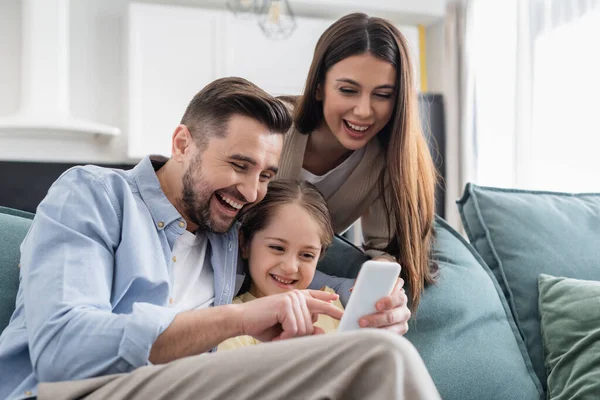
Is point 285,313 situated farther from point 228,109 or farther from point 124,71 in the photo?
point 124,71

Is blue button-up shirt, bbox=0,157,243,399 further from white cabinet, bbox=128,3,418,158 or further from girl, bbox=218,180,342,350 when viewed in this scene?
white cabinet, bbox=128,3,418,158

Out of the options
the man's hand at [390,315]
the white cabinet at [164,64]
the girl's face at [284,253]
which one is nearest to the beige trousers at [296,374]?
the man's hand at [390,315]

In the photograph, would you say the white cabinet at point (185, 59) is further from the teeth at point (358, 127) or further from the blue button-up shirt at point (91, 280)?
the blue button-up shirt at point (91, 280)

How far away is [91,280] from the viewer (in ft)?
3.76

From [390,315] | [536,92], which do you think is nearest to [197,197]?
[390,315]

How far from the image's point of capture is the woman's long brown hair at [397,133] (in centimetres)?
176

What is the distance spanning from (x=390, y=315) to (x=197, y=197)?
449mm

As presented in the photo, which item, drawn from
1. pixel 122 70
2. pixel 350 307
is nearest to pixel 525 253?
pixel 350 307

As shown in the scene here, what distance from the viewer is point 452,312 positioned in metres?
1.66

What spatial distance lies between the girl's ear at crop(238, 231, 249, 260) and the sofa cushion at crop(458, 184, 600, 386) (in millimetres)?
646

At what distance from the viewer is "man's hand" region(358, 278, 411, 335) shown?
3.86 ft

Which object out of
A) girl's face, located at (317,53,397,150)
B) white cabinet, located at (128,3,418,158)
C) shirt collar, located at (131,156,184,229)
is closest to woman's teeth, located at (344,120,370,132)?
girl's face, located at (317,53,397,150)

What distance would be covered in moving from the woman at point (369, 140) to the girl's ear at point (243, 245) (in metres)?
0.19

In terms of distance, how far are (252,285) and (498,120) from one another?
3092 millimetres
